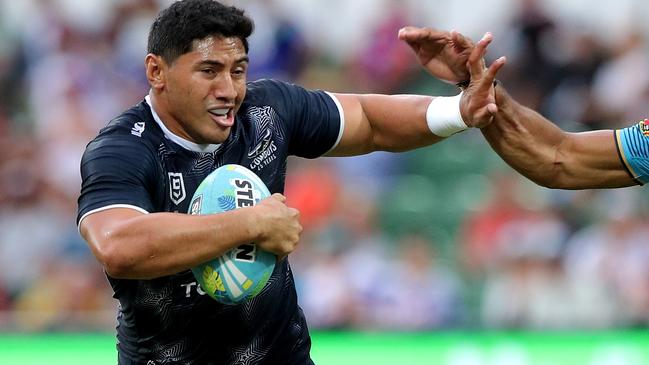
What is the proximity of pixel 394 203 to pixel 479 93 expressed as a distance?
5943mm

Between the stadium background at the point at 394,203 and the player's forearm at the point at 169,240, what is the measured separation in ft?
12.6

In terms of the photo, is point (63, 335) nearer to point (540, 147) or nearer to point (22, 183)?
point (22, 183)

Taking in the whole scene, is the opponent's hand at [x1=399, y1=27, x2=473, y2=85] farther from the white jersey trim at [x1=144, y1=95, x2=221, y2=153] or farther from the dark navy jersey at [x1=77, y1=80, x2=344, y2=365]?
the white jersey trim at [x1=144, y1=95, x2=221, y2=153]

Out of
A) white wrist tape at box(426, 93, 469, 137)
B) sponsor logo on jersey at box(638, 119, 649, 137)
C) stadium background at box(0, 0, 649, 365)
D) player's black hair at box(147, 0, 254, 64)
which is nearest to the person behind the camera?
player's black hair at box(147, 0, 254, 64)

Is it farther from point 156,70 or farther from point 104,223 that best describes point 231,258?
point 156,70

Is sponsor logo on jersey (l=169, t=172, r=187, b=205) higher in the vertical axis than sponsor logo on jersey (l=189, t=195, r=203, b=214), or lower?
higher

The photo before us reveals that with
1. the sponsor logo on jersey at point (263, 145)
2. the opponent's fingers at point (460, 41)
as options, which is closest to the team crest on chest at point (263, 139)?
the sponsor logo on jersey at point (263, 145)

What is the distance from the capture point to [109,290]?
36.3 feet

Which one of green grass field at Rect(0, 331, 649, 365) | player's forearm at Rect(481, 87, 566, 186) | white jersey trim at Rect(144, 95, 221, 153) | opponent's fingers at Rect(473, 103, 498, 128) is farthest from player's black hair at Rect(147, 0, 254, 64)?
green grass field at Rect(0, 331, 649, 365)

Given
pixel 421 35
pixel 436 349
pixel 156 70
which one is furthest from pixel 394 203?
pixel 156 70

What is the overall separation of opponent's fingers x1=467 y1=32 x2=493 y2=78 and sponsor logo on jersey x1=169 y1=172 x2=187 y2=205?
53.8 inches

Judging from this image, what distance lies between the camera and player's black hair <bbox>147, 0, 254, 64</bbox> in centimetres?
509

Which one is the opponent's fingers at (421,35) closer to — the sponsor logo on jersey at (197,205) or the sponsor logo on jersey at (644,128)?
the sponsor logo on jersey at (644,128)

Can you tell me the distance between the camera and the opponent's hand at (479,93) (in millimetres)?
5449
